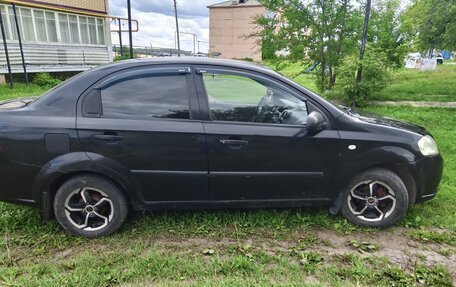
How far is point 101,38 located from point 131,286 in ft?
66.5

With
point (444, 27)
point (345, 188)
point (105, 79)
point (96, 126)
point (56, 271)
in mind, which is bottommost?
point (56, 271)

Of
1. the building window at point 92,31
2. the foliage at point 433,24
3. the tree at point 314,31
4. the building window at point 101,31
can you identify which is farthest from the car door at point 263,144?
the building window at point 101,31

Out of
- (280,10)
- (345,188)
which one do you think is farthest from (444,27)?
(345,188)

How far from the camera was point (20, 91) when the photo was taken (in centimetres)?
1260

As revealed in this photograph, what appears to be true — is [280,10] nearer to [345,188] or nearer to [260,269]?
[345,188]

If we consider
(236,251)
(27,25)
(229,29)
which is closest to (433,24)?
(236,251)

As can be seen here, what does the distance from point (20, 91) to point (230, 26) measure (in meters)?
54.5

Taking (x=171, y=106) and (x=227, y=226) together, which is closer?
(x=171, y=106)

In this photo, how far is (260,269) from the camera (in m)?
2.74

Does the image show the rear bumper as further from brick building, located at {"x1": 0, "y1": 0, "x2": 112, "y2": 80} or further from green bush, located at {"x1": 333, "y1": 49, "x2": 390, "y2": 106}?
brick building, located at {"x1": 0, "y1": 0, "x2": 112, "y2": 80}

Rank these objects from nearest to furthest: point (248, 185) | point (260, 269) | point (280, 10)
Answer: point (260, 269) → point (248, 185) → point (280, 10)

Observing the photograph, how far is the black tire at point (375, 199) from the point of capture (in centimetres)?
332

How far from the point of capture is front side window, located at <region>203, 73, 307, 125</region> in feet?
10.6

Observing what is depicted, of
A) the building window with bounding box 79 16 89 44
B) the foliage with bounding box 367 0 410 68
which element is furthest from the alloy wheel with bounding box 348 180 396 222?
the building window with bounding box 79 16 89 44
